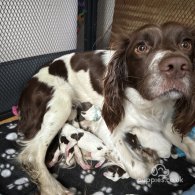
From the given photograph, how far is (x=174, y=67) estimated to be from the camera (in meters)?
1.48

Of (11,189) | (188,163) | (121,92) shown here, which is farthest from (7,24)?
(188,163)

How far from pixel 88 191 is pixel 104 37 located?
2.46 meters

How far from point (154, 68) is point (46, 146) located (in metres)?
1.12

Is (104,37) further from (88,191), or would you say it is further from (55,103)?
(88,191)

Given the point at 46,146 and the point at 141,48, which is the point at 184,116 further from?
the point at 46,146

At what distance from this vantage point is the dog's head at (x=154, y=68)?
1543 mm

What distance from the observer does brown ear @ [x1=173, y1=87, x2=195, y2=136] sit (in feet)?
6.61

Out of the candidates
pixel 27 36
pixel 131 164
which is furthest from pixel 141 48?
pixel 27 36

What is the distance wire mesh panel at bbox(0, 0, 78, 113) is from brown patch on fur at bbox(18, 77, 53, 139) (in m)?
0.56

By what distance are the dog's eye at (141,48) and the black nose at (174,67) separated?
1.05 ft

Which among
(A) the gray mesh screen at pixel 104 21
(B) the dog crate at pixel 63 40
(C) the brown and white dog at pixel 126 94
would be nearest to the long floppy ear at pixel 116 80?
(C) the brown and white dog at pixel 126 94

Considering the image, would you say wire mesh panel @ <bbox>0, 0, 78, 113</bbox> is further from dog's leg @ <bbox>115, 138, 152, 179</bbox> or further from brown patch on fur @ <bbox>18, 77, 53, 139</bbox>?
dog's leg @ <bbox>115, 138, 152, 179</bbox>

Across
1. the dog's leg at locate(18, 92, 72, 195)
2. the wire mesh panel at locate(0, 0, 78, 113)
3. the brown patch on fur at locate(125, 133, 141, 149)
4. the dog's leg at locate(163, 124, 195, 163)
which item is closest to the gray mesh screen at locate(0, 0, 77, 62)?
the wire mesh panel at locate(0, 0, 78, 113)

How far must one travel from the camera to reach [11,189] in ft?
6.41
